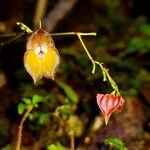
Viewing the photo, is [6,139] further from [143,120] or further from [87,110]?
[143,120]

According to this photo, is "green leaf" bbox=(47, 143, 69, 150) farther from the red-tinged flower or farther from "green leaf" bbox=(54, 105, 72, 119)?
the red-tinged flower

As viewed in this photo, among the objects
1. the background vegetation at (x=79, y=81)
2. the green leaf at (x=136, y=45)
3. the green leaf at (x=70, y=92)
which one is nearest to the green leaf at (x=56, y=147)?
the background vegetation at (x=79, y=81)

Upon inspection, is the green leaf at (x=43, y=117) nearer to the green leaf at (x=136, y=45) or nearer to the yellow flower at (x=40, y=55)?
the yellow flower at (x=40, y=55)

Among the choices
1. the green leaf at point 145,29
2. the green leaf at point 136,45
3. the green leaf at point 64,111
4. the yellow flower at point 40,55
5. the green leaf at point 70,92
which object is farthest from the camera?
the green leaf at point 145,29

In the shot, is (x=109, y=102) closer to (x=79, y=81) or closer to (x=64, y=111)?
(x=64, y=111)

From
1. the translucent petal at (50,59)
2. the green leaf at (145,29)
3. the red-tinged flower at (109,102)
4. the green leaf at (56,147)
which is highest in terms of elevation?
the green leaf at (145,29)

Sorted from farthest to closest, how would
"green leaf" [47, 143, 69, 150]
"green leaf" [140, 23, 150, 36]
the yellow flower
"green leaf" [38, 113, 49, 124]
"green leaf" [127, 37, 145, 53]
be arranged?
"green leaf" [140, 23, 150, 36] → "green leaf" [127, 37, 145, 53] → "green leaf" [38, 113, 49, 124] → "green leaf" [47, 143, 69, 150] → the yellow flower

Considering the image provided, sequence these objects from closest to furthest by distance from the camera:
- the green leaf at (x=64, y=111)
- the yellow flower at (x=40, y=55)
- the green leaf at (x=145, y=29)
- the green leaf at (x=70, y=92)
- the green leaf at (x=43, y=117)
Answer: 1. the yellow flower at (x=40, y=55)
2. the green leaf at (x=43, y=117)
3. the green leaf at (x=64, y=111)
4. the green leaf at (x=70, y=92)
5. the green leaf at (x=145, y=29)

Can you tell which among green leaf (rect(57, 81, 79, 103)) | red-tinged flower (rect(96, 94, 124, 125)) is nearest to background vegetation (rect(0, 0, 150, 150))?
green leaf (rect(57, 81, 79, 103))

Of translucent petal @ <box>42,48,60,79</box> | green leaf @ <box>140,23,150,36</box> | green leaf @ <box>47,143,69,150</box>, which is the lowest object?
green leaf @ <box>47,143,69,150</box>
